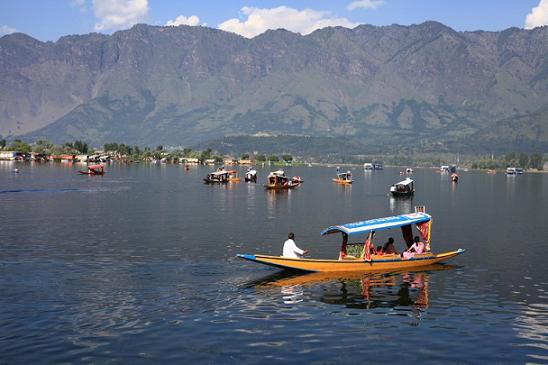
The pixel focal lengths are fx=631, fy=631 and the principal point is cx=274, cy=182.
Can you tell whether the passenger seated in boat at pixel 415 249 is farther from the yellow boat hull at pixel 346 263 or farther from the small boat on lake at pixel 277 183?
the small boat on lake at pixel 277 183

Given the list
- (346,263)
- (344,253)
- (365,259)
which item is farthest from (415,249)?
(346,263)

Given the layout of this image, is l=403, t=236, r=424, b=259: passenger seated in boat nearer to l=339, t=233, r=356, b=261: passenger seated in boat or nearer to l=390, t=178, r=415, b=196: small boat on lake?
l=339, t=233, r=356, b=261: passenger seated in boat

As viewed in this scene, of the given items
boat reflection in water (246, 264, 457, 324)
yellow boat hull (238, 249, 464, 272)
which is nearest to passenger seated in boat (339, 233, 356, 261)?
yellow boat hull (238, 249, 464, 272)

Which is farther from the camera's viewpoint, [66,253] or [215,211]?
[215,211]

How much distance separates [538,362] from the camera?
32562mm

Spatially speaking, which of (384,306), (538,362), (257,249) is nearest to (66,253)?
(257,249)

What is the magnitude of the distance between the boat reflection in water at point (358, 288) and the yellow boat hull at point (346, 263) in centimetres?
58

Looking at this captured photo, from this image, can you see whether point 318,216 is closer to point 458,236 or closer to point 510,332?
point 458,236

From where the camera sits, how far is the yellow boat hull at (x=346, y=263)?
49.8 meters

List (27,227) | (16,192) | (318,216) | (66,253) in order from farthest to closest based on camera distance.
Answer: (16,192) → (318,216) → (27,227) → (66,253)

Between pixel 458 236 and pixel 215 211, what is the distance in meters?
43.8

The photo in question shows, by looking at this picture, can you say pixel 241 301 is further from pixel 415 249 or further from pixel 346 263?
pixel 415 249

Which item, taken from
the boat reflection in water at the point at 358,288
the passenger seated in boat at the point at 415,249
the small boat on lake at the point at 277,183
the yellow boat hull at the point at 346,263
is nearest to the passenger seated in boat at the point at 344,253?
the yellow boat hull at the point at 346,263

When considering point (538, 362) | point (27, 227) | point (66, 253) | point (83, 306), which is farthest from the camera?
point (27, 227)
